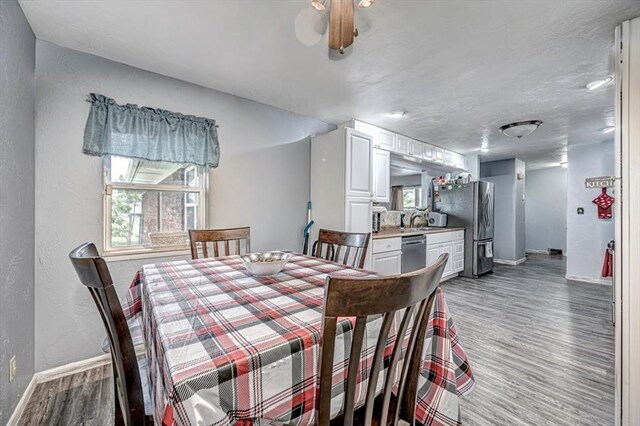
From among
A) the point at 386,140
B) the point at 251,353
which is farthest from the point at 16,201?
the point at 386,140

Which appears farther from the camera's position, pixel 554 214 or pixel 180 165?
pixel 554 214

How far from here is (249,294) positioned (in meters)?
1.12

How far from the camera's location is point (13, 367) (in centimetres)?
146

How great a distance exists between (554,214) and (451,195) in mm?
4085

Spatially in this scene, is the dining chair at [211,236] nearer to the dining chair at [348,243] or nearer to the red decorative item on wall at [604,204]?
the dining chair at [348,243]

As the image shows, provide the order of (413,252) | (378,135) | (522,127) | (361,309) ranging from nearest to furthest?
(361,309)
(522,127)
(378,135)
(413,252)

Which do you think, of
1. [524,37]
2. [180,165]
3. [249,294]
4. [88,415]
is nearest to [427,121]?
[524,37]

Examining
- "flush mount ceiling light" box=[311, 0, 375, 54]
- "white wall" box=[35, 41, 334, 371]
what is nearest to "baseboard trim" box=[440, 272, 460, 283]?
"white wall" box=[35, 41, 334, 371]

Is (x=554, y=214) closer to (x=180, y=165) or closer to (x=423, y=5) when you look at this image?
(x=423, y=5)

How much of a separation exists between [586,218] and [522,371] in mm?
4003

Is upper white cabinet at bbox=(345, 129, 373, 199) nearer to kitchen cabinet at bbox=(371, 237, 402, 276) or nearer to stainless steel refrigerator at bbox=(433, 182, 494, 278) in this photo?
kitchen cabinet at bbox=(371, 237, 402, 276)

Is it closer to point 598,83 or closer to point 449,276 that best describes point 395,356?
point 598,83

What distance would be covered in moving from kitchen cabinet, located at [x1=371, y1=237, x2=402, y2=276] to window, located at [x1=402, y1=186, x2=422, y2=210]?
183 centimetres

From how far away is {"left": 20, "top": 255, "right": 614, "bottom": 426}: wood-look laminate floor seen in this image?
1532 mm
